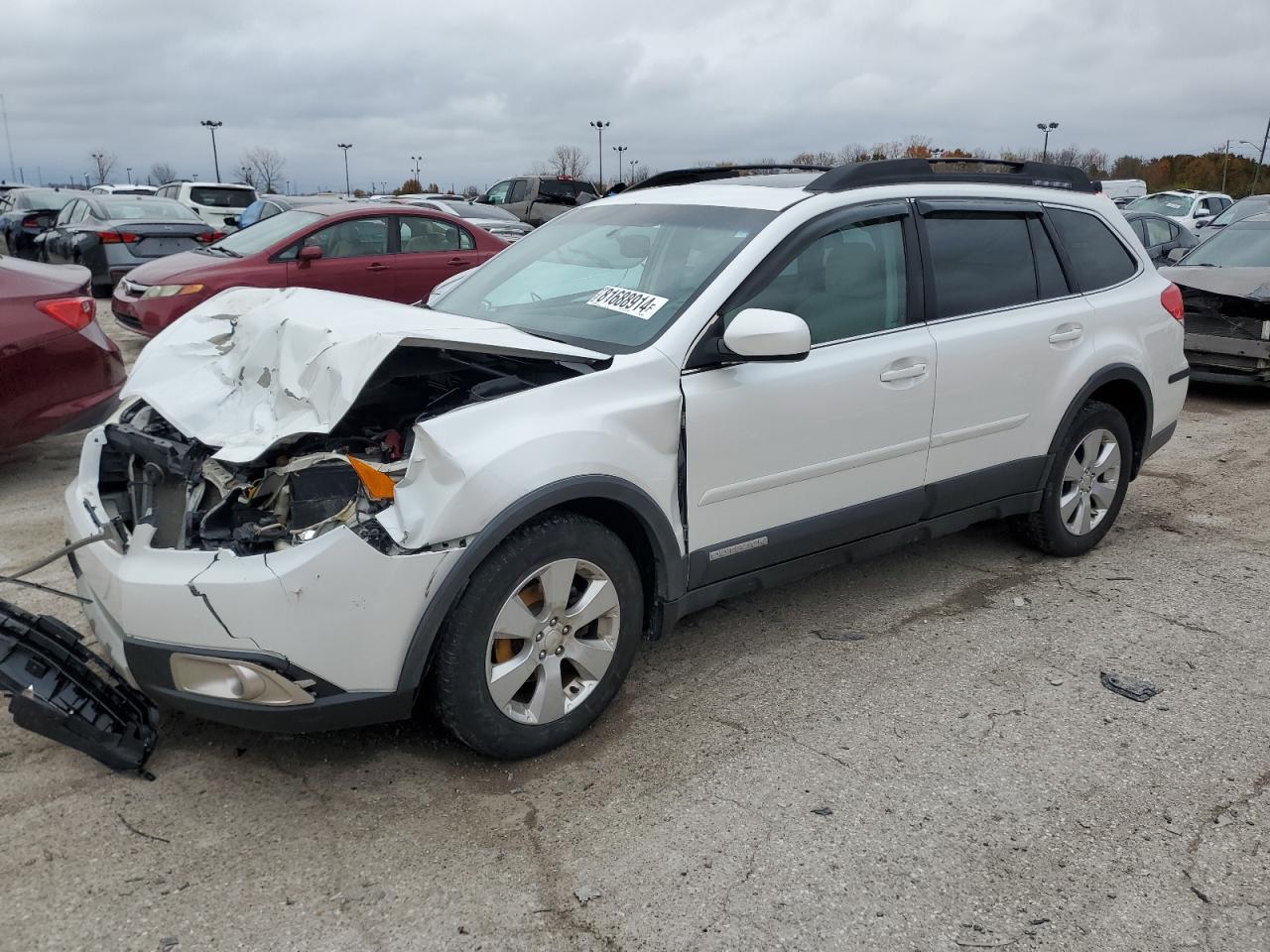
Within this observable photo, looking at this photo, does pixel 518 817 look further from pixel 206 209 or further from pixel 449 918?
pixel 206 209

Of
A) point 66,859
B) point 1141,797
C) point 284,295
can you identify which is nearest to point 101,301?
point 284,295

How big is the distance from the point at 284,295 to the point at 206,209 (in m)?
18.5

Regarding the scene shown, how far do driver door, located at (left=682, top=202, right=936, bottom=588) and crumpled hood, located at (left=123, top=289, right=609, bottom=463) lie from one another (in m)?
0.54

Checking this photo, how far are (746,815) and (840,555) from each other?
1277mm

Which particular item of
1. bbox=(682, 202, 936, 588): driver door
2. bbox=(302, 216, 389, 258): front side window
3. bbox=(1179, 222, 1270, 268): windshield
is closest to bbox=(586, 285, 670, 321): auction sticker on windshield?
bbox=(682, 202, 936, 588): driver door

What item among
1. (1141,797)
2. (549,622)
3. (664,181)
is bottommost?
(1141,797)

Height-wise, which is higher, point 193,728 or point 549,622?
point 549,622

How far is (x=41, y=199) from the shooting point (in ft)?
66.8

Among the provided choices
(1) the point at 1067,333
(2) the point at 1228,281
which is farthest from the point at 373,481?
(2) the point at 1228,281

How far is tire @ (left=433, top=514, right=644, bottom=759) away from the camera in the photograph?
9.41ft

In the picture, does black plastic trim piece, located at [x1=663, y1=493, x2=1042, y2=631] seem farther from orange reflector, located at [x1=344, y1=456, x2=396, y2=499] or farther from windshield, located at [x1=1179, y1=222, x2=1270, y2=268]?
windshield, located at [x1=1179, y1=222, x2=1270, y2=268]

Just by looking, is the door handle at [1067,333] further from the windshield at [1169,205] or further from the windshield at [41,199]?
the windshield at [1169,205]

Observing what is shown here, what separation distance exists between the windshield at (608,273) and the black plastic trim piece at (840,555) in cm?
89

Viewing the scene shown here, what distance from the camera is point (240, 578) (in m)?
2.62
